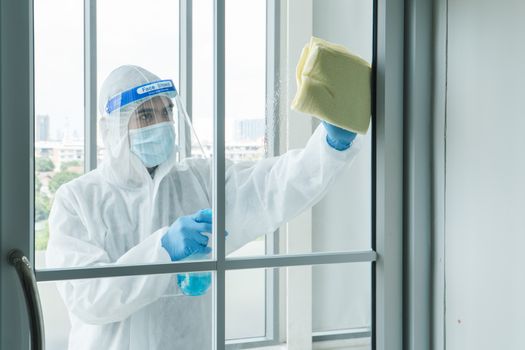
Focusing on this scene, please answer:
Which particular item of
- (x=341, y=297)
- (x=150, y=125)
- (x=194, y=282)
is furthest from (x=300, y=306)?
(x=150, y=125)

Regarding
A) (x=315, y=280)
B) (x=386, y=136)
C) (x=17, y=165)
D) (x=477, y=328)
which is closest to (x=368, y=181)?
(x=386, y=136)

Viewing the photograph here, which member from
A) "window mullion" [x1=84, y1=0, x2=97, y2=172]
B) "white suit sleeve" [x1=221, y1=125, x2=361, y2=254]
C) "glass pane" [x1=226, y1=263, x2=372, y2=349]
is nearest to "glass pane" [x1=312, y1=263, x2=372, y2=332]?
"glass pane" [x1=226, y1=263, x2=372, y2=349]

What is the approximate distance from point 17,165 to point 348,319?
0.65 metres

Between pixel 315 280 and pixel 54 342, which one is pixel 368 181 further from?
pixel 54 342

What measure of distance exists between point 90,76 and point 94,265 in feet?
1.02

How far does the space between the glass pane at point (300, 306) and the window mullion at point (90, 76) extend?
13.1 inches

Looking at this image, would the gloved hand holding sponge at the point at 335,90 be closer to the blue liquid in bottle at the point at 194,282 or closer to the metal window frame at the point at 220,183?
the metal window frame at the point at 220,183

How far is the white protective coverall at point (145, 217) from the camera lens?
85 centimetres

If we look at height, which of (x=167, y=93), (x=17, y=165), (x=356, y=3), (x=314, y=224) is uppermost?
(x=356, y=3)

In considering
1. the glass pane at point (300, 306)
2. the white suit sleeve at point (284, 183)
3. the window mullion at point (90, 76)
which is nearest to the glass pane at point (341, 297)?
the glass pane at point (300, 306)

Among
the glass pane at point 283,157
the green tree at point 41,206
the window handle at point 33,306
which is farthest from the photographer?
the glass pane at point 283,157

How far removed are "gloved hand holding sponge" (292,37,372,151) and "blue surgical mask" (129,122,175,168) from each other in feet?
0.76

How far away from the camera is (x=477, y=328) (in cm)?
90

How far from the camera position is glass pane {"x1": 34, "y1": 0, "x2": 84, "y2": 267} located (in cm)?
82
